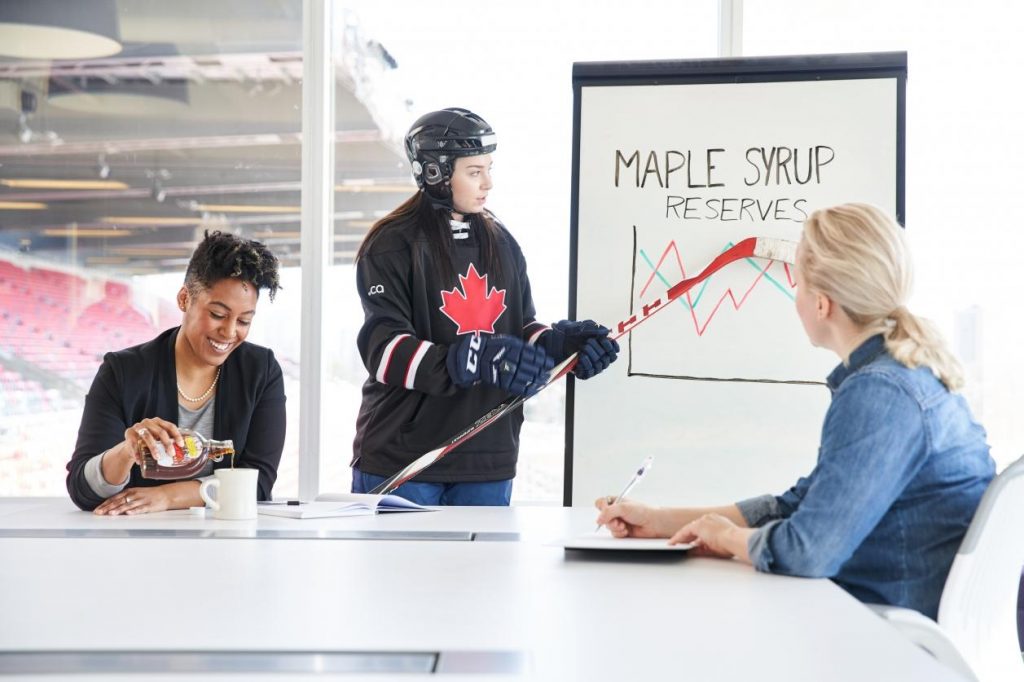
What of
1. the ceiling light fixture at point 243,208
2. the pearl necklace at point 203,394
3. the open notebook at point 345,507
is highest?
the ceiling light fixture at point 243,208

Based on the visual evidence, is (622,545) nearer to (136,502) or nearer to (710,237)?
(136,502)

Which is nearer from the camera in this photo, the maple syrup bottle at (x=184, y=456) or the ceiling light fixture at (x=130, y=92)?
the maple syrup bottle at (x=184, y=456)

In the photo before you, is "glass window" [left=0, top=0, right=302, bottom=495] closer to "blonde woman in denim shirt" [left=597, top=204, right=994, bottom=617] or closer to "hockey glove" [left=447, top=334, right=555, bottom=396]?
"hockey glove" [left=447, top=334, right=555, bottom=396]

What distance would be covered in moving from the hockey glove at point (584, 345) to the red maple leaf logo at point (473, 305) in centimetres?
17

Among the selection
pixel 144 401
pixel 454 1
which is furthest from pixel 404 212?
pixel 454 1

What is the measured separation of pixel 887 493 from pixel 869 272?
33cm

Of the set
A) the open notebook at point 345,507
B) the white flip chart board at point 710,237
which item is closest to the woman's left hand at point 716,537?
the open notebook at point 345,507

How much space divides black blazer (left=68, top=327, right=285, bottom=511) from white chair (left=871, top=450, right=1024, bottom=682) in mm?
1488

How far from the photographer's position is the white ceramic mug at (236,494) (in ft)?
6.51

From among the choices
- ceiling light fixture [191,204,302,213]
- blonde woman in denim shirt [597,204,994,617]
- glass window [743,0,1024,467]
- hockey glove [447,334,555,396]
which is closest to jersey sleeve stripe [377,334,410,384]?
hockey glove [447,334,555,396]

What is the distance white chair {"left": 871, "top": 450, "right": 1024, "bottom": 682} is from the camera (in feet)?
4.38

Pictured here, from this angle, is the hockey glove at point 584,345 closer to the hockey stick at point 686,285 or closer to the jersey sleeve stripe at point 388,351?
the hockey stick at point 686,285

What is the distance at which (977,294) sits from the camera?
344cm

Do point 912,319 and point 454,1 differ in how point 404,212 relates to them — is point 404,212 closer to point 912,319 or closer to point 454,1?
point 454,1
